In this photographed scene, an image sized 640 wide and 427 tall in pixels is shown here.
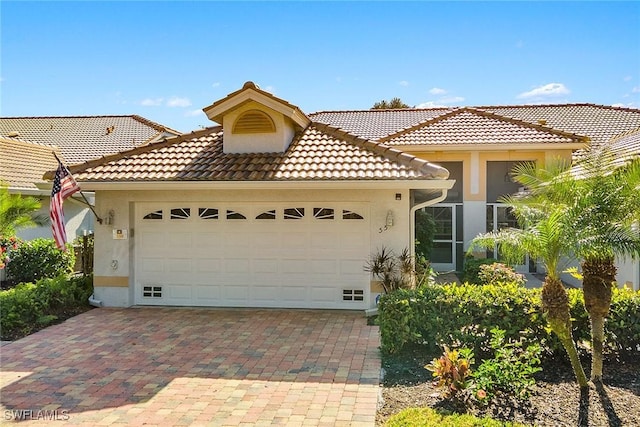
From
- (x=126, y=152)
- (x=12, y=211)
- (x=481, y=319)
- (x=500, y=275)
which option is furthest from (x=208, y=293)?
(x=500, y=275)

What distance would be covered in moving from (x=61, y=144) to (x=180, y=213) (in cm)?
1914

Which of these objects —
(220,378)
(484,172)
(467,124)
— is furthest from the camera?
(467,124)

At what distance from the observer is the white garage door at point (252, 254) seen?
37.0ft

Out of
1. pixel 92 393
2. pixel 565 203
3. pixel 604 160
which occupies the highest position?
pixel 604 160

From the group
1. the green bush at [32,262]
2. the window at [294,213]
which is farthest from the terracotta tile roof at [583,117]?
the green bush at [32,262]

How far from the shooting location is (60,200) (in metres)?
9.98

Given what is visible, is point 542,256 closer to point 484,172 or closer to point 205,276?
point 205,276

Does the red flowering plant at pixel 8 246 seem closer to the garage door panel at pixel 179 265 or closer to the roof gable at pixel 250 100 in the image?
the garage door panel at pixel 179 265

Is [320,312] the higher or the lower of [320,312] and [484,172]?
the lower

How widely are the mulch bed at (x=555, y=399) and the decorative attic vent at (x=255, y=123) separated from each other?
23.1ft

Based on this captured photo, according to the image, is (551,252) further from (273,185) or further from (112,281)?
(112,281)

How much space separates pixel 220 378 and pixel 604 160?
613 centimetres

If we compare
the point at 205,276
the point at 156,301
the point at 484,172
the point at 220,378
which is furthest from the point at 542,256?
the point at 484,172

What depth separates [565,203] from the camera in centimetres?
636
